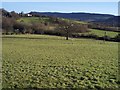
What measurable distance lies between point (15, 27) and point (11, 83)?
279ft

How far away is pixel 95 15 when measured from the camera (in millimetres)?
190875

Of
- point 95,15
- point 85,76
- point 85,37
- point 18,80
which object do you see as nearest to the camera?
point 18,80

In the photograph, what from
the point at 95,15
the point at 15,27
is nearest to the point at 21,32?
the point at 15,27

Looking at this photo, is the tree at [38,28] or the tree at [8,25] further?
the tree at [38,28]

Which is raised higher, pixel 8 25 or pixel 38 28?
pixel 8 25

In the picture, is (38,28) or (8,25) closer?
(38,28)

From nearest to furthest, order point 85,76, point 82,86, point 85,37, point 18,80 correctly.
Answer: point 82,86 < point 18,80 < point 85,76 < point 85,37

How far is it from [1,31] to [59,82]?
75040mm

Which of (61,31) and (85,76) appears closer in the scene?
(85,76)

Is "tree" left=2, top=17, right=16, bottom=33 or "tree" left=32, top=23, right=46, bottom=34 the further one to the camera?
"tree" left=32, top=23, right=46, bottom=34

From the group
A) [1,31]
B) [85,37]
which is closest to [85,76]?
[85,37]

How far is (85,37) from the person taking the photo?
8338cm

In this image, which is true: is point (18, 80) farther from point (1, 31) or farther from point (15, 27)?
point (15, 27)

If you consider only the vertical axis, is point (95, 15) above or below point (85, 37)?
above
